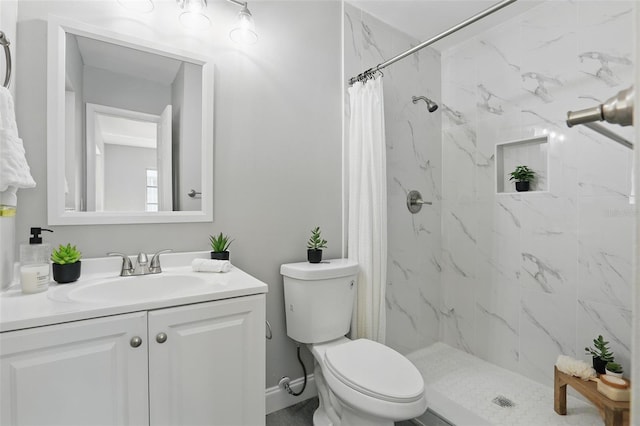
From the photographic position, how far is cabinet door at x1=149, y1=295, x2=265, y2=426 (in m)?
1.04

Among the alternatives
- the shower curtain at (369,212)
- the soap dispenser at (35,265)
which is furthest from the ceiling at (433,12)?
the soap dispenser at (35,265)

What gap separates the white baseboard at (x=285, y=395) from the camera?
5.85 ft

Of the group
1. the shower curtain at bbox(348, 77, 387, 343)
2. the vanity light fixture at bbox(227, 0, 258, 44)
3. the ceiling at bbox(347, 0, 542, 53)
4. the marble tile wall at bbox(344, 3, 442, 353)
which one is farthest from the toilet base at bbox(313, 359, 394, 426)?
the ceiling at bbox(347, 0, 542, 53)

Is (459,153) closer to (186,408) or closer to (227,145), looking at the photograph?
(227,145)

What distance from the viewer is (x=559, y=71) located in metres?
1.99

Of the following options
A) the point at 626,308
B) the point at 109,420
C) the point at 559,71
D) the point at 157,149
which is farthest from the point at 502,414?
the point at 157,149

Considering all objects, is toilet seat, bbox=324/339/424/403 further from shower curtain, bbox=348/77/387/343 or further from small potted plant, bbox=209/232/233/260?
small potted plant, bbox=209/232/233/260

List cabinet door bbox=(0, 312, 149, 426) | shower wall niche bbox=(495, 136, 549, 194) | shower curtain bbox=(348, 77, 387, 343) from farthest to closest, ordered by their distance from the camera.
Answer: shower wall niche bbox=(495, 136, 549, 194) → shower curtain bbox=(348, 77, 387, 343) → cabinet door bbox=(0, 312, 149, 426)

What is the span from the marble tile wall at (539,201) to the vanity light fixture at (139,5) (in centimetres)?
219

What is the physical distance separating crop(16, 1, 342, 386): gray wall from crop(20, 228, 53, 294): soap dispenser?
127 millimetres

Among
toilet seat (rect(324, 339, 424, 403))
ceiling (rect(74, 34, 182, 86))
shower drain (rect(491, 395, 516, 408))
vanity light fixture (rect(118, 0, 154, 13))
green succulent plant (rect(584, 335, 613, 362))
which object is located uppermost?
vanity light fixture (rect(118, 0, 154, 13))

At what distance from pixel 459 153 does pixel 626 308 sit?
4.61ft

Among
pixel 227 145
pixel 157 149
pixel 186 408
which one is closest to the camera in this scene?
pixel 186 408

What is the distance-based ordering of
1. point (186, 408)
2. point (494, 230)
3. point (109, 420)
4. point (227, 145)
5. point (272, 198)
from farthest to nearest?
point (494, 230) < point (272, 198) < point (227, 145) < point (186, 408) < point (109, 420)
